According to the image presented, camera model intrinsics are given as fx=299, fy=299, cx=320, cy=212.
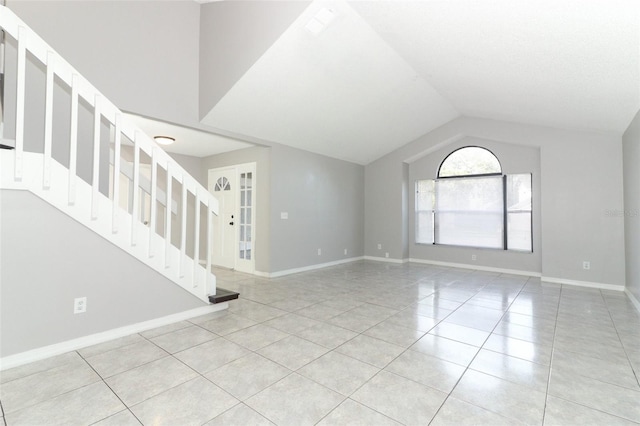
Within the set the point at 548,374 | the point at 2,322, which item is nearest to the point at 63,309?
the point at 2,322

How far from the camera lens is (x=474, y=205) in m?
6.57

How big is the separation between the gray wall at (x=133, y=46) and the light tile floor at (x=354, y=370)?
2.84 meters

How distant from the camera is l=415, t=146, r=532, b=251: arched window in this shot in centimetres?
607

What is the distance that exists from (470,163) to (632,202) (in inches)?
112

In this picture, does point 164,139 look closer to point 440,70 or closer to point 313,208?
point 313,208

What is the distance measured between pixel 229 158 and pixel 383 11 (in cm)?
429

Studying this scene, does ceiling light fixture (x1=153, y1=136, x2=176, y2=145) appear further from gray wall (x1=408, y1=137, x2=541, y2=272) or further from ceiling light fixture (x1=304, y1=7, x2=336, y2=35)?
gray wall (x1=408, y1=137, x2=541, y2=272)

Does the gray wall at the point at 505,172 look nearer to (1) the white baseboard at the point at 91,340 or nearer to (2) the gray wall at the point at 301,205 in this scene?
(2) the gray wall at the point at 301,205

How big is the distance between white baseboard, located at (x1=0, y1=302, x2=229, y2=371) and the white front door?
2884 mm

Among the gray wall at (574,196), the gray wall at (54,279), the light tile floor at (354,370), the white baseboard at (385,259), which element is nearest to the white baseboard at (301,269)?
the white baseboard at (385,259)

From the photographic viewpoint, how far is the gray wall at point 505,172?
583cm

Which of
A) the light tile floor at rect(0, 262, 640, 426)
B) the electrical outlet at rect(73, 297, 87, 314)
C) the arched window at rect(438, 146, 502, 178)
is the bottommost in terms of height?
the light tile floor at rect(0, 262, 640, 426)

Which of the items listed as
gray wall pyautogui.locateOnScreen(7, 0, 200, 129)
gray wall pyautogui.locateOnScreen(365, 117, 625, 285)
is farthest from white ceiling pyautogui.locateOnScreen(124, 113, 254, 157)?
gray wall pyautogui.locateOnScreen(365, 117, 625, 285)

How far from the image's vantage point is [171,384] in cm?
202
